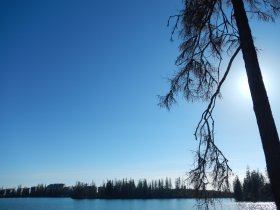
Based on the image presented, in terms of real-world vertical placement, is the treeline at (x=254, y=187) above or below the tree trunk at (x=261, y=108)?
above

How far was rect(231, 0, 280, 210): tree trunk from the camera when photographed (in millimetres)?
4478

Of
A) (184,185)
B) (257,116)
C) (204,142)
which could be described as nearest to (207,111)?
(204,142)

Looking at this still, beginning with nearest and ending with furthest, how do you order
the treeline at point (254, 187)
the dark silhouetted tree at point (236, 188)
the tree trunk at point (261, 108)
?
the tree trunk at point (261, 108), the dark silhouetted tree at point (236, 188), the treeline at point (254, 187)

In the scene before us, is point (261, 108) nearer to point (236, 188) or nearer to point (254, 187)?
A: point (236, 188)

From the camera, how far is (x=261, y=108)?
479cm

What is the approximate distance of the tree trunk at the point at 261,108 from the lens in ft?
14.7

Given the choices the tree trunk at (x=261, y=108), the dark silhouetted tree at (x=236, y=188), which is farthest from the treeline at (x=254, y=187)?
the tree trunk at (x=261, y=108)

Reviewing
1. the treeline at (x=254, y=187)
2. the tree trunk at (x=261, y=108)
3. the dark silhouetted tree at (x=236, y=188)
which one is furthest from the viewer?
the treeline at (x=254, y=187)

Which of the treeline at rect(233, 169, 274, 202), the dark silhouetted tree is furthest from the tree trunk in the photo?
the treeline at rect(233, 169, 274, 202)

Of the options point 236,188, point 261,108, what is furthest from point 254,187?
point 261,108

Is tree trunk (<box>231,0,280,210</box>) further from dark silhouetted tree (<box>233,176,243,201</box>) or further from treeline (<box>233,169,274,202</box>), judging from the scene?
treeline (<box>233,169,274,202</box>)

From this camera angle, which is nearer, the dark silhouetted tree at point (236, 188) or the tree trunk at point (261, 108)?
the tree trunk at point (261, 108)

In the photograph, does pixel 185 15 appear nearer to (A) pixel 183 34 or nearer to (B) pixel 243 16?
(A) pixel 183 34

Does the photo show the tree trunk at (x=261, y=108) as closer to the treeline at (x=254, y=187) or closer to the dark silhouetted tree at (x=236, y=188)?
the dark silhouetted tree at (x=236, y=188)
